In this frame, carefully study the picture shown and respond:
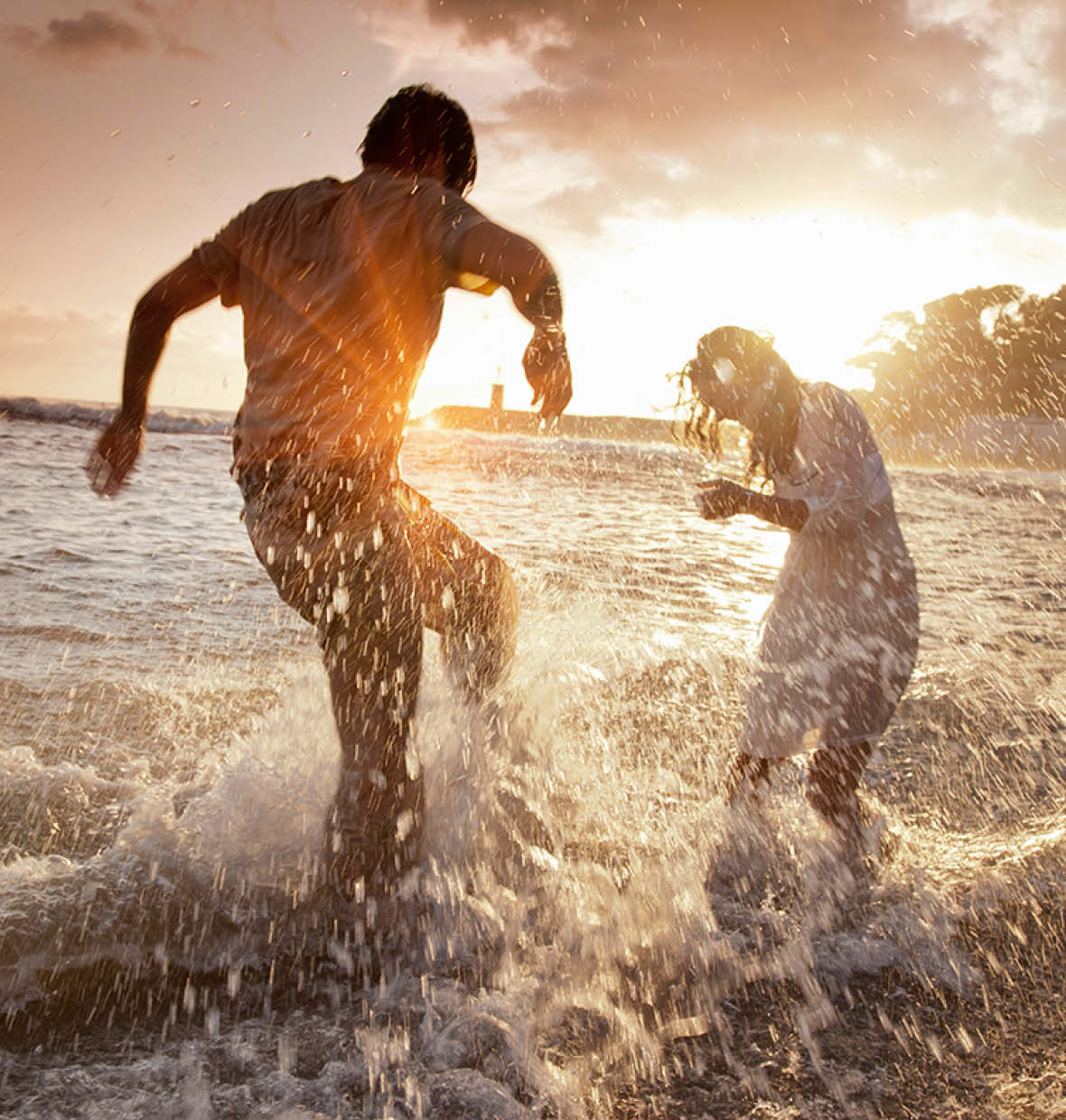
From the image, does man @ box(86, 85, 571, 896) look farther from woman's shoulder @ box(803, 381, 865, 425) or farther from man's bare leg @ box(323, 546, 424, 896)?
woman's shoulder @ box(803, 381, 865, 425)

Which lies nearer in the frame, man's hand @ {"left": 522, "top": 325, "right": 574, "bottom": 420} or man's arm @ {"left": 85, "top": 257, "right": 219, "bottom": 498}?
man's hand @ {"left": 522, "top": 325, "right": 574, "bottom": 420}

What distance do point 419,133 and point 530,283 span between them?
674 mm

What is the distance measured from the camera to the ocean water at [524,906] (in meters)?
1.86

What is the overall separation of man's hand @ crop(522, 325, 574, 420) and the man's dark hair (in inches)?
26.4

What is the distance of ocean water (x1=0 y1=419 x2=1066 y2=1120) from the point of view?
186 cm

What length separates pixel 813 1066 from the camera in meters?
1.94

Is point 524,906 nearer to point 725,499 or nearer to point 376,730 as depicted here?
point 376,730

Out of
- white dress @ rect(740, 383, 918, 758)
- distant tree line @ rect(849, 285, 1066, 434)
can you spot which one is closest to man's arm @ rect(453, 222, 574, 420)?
white dress @ rect(740, 383, 918, 758)

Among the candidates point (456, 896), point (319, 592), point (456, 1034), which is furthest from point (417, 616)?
point (456, 1034)

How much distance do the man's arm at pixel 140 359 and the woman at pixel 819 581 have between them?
1.87m

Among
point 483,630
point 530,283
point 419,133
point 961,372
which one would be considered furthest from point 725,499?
point 961,372

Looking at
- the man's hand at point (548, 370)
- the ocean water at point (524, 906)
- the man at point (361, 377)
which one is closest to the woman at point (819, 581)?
the ocean water at point (524, 906)

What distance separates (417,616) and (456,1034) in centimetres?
105

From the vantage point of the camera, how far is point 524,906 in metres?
2.54
